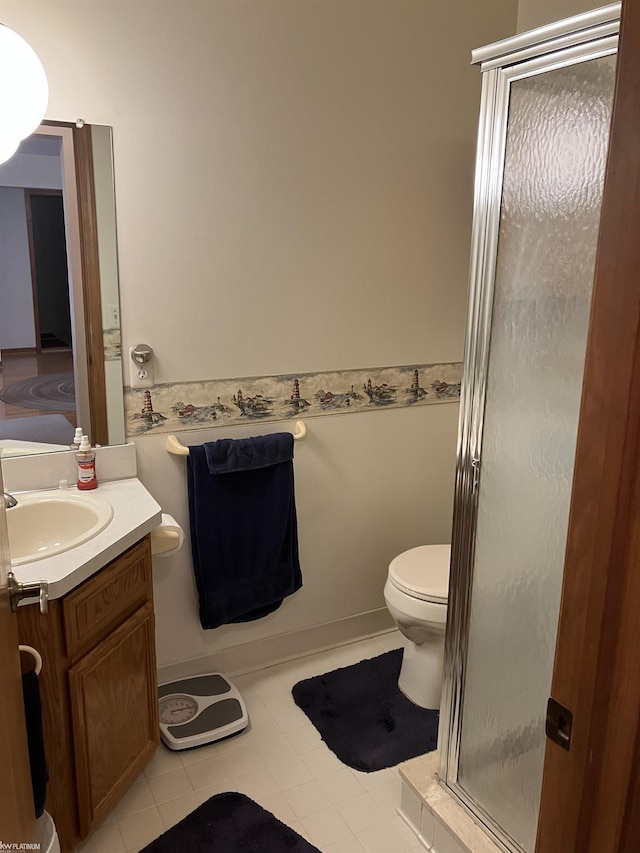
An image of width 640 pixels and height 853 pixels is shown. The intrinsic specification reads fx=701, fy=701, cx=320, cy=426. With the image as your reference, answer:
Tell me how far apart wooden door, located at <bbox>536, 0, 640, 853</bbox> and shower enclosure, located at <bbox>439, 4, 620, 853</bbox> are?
605 mm

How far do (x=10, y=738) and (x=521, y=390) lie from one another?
1.15 metres

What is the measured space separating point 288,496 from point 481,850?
1211 millimetres

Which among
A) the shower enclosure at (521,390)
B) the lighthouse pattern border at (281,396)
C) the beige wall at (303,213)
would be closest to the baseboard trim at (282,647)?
the beige wall at (303,213)

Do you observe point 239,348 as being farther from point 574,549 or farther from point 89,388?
point 574,549

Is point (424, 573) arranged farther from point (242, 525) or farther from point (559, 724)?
point (559, 724)

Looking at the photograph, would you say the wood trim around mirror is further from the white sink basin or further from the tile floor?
the tile floor

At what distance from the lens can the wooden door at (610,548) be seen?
732 mm

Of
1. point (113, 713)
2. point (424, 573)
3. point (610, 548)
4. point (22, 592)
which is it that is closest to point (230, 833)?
point (113, 713)

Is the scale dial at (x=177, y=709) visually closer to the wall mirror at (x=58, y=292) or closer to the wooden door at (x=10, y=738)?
the wall mirror at (x=58, y=292)

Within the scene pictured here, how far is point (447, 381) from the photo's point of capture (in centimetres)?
281

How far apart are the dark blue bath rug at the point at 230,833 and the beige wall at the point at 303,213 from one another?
0.62 metres

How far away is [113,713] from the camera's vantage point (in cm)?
181

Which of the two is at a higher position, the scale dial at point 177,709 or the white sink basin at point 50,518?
the white sink basin at point 50,518

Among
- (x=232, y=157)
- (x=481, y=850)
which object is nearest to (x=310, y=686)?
(x=481, y=850)
